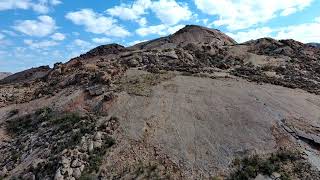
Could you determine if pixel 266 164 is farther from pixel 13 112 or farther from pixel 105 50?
pixel 105 50

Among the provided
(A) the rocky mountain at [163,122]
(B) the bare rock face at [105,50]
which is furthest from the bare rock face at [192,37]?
(A) the rocky mountain at [163,122]

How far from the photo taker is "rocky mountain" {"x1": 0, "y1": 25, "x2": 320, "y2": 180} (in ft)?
60.0

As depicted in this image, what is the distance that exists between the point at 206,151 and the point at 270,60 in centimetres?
1791

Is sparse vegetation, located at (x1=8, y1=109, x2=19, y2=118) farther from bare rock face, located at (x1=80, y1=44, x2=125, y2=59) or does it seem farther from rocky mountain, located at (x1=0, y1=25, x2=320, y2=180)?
bare rock face, located at (x1=80, y1=44, x2=125, y2=59)

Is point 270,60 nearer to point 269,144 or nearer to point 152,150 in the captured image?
point 269,144

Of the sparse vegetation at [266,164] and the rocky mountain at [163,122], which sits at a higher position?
the rocky mountain at [163,122]

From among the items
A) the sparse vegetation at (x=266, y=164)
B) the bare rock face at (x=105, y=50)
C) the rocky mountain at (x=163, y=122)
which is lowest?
the sparse vegetation at (x=266, y=164)

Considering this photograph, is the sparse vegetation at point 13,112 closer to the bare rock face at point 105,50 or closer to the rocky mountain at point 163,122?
the rocky mountain at point 163,122

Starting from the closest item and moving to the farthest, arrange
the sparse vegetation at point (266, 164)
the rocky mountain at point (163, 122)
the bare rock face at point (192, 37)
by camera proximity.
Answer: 1. the sparse vegetation at point (266, 164)
2. the rocky mountain at point (163, 122)
3. the bare rock face at point (192, 37)

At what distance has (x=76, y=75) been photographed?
93.5ft

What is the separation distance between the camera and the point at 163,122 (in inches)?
842

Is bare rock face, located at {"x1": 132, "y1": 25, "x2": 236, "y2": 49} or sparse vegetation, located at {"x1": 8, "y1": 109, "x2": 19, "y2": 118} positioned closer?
sparse vegetation, located at {"x1": 8, "y1": 109, "x2": 19, "y2": 118}

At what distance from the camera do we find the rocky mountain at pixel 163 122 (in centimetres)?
1828

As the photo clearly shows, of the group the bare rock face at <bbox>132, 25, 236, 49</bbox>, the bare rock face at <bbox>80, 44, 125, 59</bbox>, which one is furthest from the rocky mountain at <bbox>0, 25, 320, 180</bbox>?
the bare rock face at <bbox>132, 25, 236, 49</bbox>
